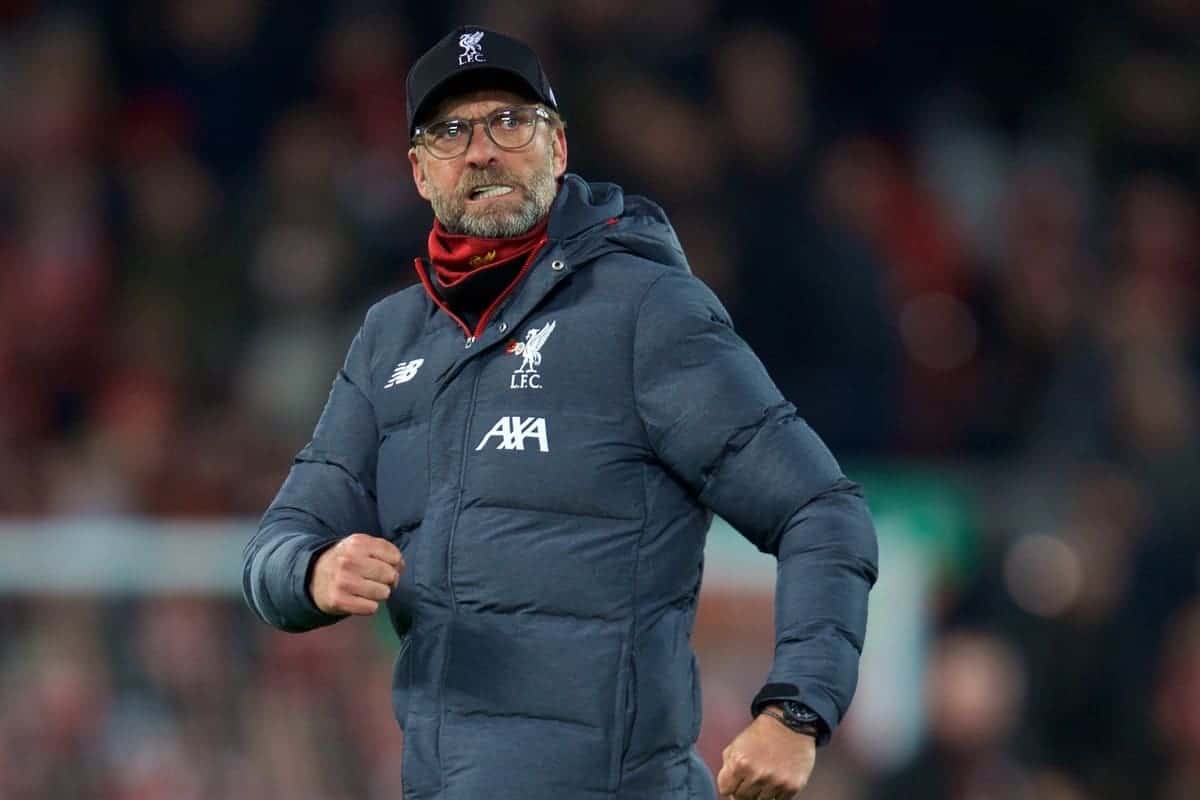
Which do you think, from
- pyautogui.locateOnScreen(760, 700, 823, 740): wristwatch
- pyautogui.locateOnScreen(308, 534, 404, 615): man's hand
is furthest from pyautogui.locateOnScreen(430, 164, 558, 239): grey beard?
pyautogui.locateOnScreen(760, 700, 823, 740): wristwatch

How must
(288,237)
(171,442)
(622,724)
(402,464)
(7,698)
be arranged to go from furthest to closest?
(288,237), (171,442), (7,698), (402,464), (622,724)

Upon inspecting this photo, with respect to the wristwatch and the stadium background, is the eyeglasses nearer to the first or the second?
the wristwatch

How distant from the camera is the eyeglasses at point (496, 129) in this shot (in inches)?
138

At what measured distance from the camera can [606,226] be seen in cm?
354

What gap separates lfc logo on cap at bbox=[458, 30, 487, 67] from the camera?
348 cm

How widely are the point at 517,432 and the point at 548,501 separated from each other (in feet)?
0.37

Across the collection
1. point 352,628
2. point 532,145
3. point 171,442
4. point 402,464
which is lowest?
point 352,628

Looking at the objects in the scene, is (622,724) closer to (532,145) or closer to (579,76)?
(532,145)

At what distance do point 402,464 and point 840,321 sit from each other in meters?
4.69

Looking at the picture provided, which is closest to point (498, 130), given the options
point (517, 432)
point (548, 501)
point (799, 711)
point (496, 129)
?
point (496, 129)

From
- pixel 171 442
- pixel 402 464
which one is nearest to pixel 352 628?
pixel 171 442

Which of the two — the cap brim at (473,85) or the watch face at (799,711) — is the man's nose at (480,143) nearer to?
the cap brim at (473,85)

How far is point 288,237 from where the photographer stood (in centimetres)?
877

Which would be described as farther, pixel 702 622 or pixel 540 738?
pixel 702 622
